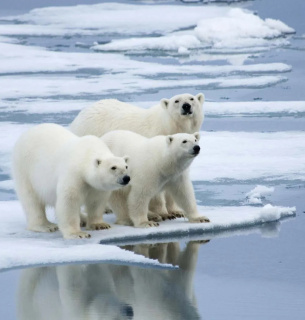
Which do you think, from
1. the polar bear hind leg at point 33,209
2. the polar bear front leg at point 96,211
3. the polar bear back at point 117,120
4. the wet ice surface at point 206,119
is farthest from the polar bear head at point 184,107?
the polar bear hind leg at point 33,209

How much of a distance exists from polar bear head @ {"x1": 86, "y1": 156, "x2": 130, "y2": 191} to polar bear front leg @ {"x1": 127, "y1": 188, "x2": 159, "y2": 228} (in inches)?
16.2

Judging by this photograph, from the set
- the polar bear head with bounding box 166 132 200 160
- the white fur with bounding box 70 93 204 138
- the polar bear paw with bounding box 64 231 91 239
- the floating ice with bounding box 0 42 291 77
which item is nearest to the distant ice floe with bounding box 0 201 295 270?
the polar bear paw with bounding box 64 231 91 239

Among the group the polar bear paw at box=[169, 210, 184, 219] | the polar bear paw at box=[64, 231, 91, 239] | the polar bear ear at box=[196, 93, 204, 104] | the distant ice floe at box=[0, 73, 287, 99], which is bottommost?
the distant ice floe at box=[0, 73, 287, 99]

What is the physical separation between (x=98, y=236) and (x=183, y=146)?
2.55 feet

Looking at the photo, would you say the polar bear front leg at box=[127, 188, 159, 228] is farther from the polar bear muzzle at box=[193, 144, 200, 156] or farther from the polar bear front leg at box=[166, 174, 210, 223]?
the polar bear muzzle at box=[193, 144, 200, 156]

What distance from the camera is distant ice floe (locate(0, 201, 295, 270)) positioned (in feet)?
17.0

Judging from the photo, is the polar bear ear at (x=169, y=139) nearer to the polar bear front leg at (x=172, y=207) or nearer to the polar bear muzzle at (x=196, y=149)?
the polar bear muzzle at (x=196, y=149)

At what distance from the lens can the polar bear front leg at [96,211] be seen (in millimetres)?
5873

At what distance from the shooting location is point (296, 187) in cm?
733

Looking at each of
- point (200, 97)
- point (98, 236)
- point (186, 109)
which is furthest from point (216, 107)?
point (98, 236)

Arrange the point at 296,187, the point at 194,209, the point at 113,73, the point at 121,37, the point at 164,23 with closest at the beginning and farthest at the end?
the point at 194,209 < the point at 296,187 < the point at 113,73 < the point at 121,37 < the point at 164,23

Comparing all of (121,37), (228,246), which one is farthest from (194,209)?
(121,37)

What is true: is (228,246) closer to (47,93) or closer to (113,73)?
(47,93)

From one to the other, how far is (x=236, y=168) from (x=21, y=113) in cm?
402
